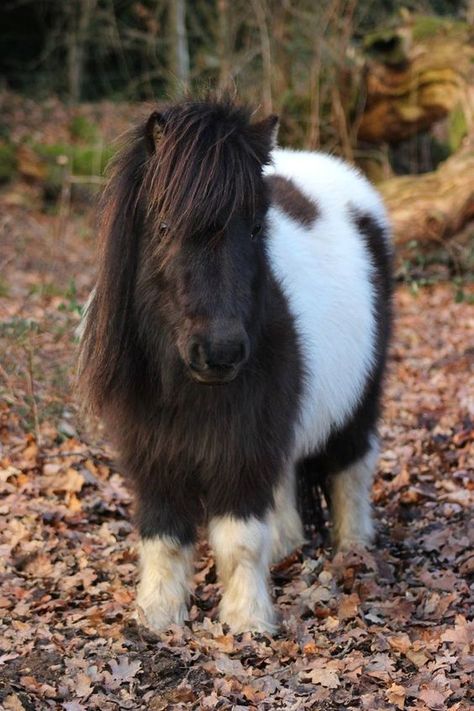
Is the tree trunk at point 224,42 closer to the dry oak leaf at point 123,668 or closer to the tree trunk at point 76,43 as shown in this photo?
the tree trunk at point 76,43

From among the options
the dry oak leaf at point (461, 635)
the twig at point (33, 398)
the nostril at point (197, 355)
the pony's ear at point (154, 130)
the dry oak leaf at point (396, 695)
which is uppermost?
the pony's ear at point (154, 130)

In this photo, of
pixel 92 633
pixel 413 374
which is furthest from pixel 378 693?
pixel 413 374

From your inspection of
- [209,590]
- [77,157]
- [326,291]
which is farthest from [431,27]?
[209,590]

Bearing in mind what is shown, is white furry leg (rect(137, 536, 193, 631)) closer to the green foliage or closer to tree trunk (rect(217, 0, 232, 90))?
tree trunk (rect(217, 0, 232, 90))

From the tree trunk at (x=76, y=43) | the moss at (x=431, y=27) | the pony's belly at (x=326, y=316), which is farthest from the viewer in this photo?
the tree trunk at (x=76, y=43)

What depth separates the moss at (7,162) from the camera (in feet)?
51.5

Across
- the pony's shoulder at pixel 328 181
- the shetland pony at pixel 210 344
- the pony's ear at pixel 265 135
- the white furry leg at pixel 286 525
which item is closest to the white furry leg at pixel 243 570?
the shetland pony at pixel 210 344

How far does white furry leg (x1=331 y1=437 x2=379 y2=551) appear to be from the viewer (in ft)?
16.9

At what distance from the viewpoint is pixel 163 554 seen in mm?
4023

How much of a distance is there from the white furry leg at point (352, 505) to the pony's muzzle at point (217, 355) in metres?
1.99

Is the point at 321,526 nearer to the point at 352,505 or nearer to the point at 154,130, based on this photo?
the point at 352,505

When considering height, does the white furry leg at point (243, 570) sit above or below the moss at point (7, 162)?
below

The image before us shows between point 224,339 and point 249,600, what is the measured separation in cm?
127

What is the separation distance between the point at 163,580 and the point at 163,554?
0.37 ft
